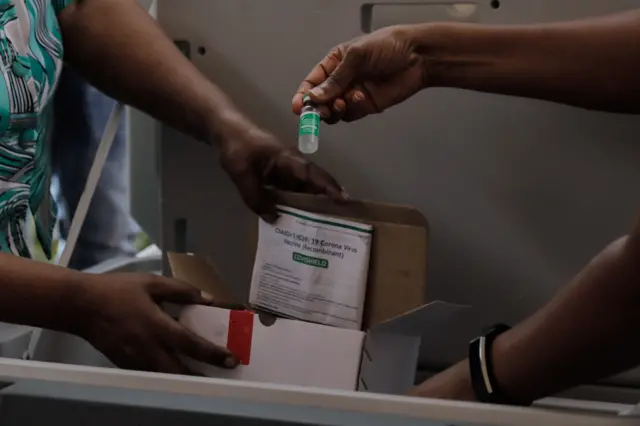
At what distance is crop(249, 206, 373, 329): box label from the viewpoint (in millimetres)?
817

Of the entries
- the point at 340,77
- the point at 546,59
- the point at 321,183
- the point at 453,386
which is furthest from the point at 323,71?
the point at 453,386

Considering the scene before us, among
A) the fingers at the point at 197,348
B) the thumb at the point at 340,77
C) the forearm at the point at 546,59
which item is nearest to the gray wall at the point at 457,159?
the forearm at the point at 546,59

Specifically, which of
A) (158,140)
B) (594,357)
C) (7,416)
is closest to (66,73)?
(158,140)

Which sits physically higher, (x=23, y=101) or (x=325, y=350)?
(x=23, y=101)

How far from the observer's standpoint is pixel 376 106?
2.82 ft

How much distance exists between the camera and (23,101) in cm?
85

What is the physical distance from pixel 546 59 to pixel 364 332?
0.36m

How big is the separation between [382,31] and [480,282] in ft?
1.12

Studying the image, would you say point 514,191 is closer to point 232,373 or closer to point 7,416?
point 232,373

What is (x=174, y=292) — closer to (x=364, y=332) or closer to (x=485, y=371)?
(x=364, y=332)

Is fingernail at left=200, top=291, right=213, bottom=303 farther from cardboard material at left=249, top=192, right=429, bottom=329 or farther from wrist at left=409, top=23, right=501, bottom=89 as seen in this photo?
wrist at left=409, top=23, right=501, bottom=89

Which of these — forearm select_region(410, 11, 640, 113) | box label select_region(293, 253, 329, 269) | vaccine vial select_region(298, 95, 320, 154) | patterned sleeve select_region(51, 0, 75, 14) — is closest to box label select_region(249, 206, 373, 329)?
box label select_region(293, 253, 329, 269)

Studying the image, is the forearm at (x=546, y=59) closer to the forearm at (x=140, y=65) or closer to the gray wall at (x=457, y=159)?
the gray wall at (x=457, y=159)

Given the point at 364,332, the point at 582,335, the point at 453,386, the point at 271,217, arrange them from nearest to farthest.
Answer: the point at 582,335 < the point at 453,386 < the point at 364,332 < the point at 271,217
